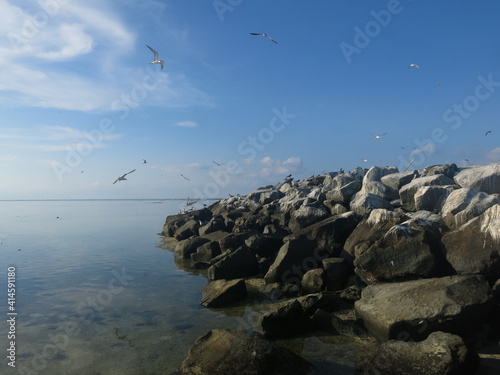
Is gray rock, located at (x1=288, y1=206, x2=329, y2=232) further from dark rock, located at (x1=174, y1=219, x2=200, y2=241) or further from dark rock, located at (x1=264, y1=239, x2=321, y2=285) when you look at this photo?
dark rock, located at (x1=174, y1=219, x2=200, y2=241)

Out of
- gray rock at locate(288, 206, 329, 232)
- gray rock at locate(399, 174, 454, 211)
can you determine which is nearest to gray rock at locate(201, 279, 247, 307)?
gray rock at locate(288, 206, 329, 232)

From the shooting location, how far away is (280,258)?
13570 mm

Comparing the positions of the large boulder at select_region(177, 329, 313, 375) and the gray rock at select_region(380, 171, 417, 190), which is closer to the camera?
the large boulder at select_region(177, 329, 313, 375)

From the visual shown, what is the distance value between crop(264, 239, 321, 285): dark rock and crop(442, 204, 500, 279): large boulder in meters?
4.92

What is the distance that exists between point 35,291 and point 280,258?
33.5 ft

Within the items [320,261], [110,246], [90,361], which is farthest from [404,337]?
[110,246]

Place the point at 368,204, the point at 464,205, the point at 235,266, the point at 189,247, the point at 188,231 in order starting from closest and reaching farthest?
the point at 464,205
the point at 235,266
the point at 368,204
the point at 189,247
the point at 188,231

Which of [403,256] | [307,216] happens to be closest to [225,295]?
[403,256]

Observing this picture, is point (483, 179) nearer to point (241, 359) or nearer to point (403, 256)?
point (403, 256)

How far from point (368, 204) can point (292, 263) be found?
5808mm

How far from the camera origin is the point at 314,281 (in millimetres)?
12281

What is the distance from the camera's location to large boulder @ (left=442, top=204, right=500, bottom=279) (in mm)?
9531

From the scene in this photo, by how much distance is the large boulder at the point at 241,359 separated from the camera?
21.9 ft

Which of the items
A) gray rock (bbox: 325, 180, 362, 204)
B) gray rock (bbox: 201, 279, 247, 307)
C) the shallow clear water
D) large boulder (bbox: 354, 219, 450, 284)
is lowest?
the shallow clear water
